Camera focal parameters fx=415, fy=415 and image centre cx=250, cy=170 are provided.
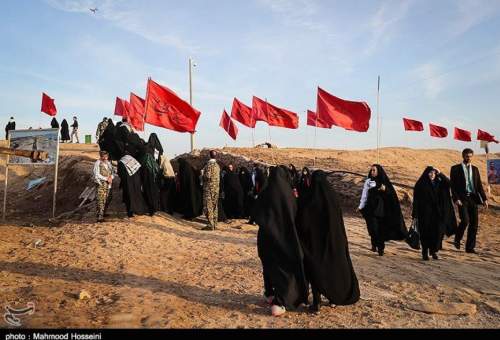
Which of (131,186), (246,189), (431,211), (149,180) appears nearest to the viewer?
(431,211)

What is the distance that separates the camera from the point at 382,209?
7.11m

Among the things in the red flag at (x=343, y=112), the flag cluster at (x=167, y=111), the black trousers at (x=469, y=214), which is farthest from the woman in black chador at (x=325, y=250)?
the red flag at (x=343, y=112)

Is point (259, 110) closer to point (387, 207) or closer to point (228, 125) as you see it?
point (228, 125)

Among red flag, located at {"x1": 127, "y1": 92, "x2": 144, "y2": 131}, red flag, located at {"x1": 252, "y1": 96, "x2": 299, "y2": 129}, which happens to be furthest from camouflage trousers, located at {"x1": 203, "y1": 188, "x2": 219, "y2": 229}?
red flag, located at {"x1": 252, "y1": 96, "x2": 299, "y2": 129}

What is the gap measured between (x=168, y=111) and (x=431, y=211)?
5.98 metres

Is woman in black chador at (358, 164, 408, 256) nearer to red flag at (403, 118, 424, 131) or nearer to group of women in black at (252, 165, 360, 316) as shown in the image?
group of women in black at (252, 165, 360, 316)

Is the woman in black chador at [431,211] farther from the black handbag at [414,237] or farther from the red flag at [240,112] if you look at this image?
the red flag at [240,112]

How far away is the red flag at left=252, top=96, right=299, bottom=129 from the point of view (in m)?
17.6

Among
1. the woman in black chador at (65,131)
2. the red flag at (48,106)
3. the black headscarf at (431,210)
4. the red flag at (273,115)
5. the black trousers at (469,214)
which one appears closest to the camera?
the black headscarf at (431,210)

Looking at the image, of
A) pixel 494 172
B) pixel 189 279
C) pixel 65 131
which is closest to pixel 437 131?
pixel 494 172

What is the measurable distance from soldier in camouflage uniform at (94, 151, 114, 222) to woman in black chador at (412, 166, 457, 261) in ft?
18.9

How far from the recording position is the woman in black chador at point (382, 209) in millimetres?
7070

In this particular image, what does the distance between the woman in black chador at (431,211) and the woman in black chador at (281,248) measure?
3.91m
